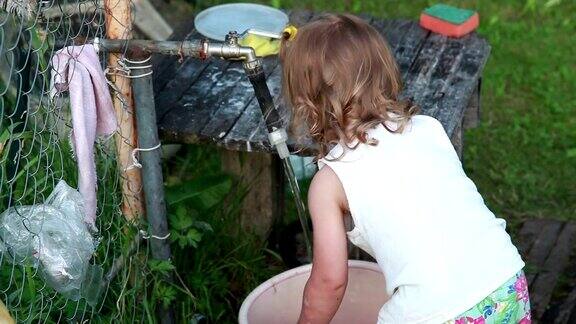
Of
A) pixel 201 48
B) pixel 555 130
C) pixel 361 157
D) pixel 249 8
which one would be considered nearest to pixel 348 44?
pixel 361 157

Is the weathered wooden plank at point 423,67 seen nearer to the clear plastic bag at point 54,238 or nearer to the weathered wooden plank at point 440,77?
the weathered wooden plank at point 440,77

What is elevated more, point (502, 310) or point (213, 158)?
point (502, 310)

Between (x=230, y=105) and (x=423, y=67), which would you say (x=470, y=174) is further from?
(x=230, y=105)

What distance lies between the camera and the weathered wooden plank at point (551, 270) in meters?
3.51

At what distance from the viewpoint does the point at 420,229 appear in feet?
7.47

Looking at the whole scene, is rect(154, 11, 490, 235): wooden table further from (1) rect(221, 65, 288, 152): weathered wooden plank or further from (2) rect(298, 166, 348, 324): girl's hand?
(2) rect(298, 166, 348, 324): girl's hand

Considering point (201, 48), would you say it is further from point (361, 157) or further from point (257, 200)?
point (257, 200)

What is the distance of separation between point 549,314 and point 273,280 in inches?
47.6

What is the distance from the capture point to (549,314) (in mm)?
3459

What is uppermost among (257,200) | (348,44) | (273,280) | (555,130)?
(348,44)

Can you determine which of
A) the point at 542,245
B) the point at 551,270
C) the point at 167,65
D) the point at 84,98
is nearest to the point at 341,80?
the point at 84,98

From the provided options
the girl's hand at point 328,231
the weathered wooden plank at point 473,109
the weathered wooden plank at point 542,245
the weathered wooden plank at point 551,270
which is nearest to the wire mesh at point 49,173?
the girl's hand at point 328,231

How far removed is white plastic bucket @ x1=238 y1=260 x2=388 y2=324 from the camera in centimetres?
273

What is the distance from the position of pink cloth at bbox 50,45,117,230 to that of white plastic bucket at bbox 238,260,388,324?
21.3 inches
